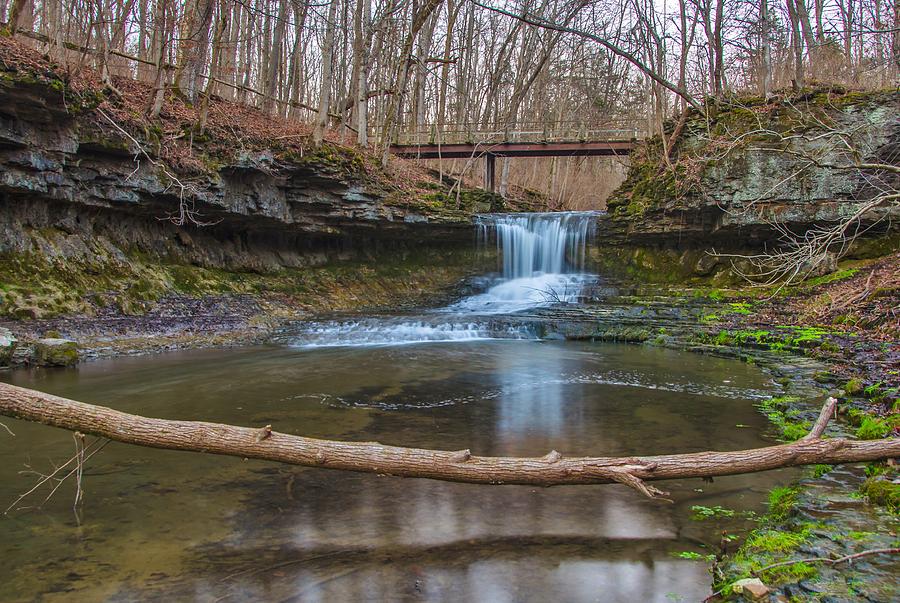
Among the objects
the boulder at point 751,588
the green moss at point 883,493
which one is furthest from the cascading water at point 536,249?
the boulder at point 751,588

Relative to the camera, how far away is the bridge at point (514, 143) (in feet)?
74.6

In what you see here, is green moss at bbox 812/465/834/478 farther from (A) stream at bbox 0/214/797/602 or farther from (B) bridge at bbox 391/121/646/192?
(B) bridge at bbox 391/121/646/192

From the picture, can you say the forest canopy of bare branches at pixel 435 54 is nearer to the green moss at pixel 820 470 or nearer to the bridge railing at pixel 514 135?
the bridge railing at pixel 514 135

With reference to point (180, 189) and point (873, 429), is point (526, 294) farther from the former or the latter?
point (873, 429)

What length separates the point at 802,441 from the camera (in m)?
3.42

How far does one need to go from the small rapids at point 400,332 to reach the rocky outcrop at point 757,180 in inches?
259

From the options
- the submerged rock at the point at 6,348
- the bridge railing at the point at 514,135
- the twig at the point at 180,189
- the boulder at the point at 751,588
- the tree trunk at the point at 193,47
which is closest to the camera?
the boulder at the point at 751,588

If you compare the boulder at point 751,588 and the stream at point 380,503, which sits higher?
the boulder at point 751,588

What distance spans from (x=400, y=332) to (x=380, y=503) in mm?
9692

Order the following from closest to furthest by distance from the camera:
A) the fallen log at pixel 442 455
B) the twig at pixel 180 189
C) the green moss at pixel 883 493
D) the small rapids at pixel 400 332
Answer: the fallen log at pixel 442 455 → the green moss at pixel 883 493 → the twig at pixel 180 189 → the small rapids at pixel 400 332

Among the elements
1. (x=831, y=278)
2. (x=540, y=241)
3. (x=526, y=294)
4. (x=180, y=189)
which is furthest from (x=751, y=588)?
(x=540, y=241)

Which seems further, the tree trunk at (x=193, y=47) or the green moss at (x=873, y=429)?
the tree trunk at (x=193, y=47)

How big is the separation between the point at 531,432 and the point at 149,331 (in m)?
9.59

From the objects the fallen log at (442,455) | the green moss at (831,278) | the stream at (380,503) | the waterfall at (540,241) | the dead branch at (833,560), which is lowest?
the stream at (380,503)
